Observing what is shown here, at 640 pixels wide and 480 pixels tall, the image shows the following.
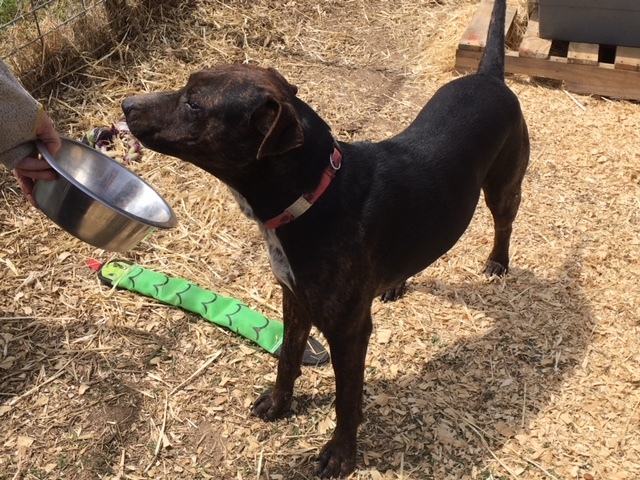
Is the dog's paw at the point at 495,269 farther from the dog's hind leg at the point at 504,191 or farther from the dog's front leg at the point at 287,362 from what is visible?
the dog's front leg at the point at 287,362

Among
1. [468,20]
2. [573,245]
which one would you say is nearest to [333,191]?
[573,245]

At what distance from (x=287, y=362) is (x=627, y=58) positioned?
4758 millimetres

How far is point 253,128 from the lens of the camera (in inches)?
121

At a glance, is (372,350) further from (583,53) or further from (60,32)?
(60,32)

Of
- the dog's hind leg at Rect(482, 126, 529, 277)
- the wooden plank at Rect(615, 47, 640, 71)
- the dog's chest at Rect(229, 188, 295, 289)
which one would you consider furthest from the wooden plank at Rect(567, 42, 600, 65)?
the dog's chest at Rect(229, 188, 295, 289)

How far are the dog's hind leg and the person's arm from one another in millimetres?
2495

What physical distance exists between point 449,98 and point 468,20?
4245 millimetres

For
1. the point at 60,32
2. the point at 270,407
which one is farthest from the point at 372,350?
the point at 60,32

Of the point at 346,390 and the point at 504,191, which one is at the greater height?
the point at 504,191

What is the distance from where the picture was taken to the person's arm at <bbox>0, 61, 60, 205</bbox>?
3.39 m

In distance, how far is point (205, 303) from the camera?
181 inches

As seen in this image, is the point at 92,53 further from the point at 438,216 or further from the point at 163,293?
the point at 438,216

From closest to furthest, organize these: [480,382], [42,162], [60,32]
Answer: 1. [42,162]
2. [480,382]
3. [60,32]

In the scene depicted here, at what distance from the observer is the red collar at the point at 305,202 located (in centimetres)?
313
